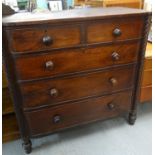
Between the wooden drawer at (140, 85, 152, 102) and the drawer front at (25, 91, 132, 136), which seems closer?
the drawer front at (25, 91, 132, 136)

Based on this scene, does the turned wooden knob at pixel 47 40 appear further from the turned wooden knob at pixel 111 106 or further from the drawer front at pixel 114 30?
the turned wooden knob at pixel 111 106

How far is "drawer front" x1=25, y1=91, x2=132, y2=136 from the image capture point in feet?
4.40

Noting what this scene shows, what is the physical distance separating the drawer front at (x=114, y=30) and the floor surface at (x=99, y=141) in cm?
80

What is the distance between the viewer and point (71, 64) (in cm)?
123

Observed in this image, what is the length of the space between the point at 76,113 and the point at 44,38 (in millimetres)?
609

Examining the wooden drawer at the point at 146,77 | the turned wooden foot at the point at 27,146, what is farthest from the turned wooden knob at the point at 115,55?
the turned wooden foot at the point at 27,146

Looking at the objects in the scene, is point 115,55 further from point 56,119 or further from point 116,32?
point 56,119

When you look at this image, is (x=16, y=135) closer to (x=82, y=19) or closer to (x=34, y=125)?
(x=34, y=125)

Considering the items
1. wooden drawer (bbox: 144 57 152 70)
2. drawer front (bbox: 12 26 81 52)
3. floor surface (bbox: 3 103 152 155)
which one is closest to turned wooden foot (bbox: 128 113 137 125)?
floor surface (bbox: 3 103 152 155)

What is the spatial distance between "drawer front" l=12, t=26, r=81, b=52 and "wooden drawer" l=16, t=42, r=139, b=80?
0.17 feet

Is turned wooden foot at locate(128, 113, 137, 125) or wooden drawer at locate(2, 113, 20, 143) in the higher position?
turned wooden foot at locate(128, 113, 137, 125)

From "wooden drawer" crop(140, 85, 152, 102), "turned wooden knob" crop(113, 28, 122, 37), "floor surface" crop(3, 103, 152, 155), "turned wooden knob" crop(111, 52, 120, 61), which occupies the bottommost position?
"floor surface" crop(3, 103, 152, 155)

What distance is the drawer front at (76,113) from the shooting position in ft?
4.40

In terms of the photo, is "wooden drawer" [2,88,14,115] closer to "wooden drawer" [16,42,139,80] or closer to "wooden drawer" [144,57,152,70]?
"wooden drawer" [16,42,139,80]
